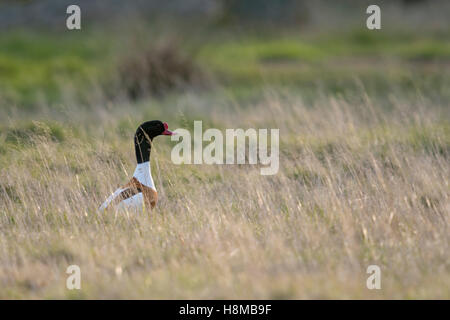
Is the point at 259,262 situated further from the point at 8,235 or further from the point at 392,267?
the point at 8,235

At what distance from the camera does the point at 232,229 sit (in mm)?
5301

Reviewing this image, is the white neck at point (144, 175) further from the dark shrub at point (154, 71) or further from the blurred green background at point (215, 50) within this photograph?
the dark shrub at point (154, 71)

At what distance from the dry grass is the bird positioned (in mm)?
130

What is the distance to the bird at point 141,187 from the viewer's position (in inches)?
223

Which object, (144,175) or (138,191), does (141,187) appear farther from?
(144,175)

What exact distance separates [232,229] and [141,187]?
1039 millimetres

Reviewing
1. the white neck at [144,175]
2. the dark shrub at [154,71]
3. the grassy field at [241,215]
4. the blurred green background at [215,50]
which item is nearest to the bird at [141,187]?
the white neck at [144,175]

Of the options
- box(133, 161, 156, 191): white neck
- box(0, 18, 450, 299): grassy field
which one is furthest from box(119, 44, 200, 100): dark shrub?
box(133, 161, 156, 191): white neck

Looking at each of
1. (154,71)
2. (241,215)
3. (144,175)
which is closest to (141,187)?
(144,175)

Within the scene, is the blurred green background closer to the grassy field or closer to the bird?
the grassy field

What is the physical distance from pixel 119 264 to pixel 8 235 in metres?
1.30

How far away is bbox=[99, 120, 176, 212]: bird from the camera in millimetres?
5668

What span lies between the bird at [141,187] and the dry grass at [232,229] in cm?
13
